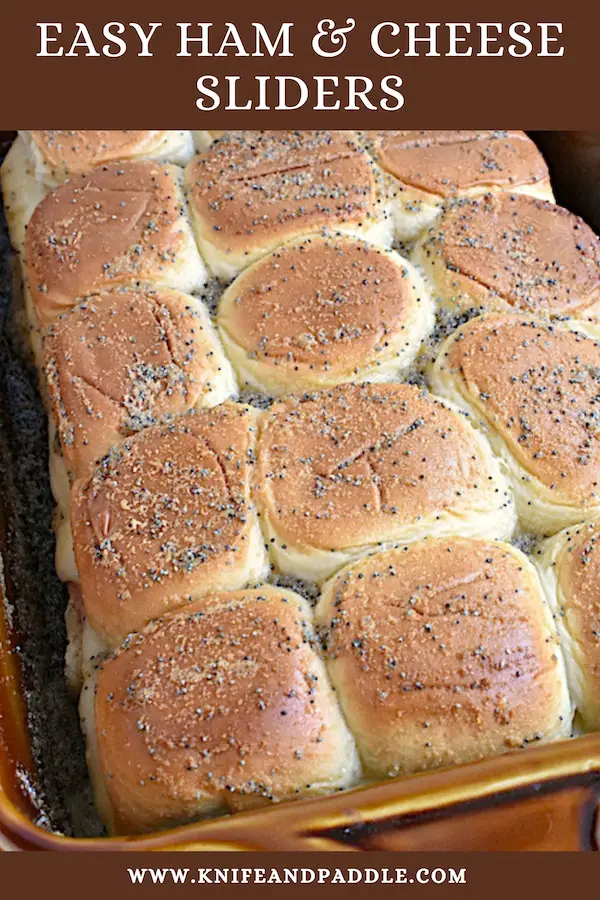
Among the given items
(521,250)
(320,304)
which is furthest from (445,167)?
(320,304)

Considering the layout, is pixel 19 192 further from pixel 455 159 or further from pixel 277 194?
pixel 455 159

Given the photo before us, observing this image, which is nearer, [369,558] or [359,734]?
[359,734]

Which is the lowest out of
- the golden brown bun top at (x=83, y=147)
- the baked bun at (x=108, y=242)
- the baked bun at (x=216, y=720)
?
the baked bun at (x=216, y=720)

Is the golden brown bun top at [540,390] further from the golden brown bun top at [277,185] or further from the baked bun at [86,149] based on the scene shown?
the baked bun at [86,149]

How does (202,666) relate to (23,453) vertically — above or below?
below

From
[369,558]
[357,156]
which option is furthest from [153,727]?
[357,156]

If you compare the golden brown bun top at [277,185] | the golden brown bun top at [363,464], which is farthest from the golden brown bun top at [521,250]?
the golden brown bun top at [363,464]

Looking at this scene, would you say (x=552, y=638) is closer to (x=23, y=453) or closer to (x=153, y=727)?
(x=153, y=727)
